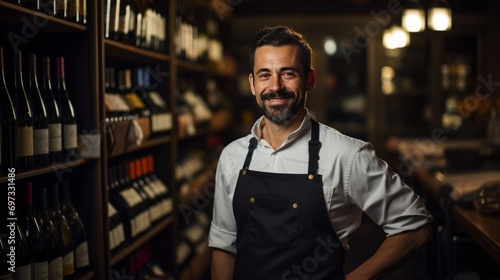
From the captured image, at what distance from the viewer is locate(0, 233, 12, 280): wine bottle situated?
1.72 m

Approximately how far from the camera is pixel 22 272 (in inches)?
70.8

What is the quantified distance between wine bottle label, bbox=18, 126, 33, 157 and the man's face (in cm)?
76

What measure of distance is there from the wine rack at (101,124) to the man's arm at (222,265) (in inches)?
24.2

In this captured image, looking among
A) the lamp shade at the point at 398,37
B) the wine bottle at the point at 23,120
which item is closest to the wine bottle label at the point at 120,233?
the wine bottle at the point at 23,120

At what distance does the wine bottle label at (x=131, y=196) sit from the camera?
2697 mm

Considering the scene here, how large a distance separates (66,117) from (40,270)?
24.3 inches

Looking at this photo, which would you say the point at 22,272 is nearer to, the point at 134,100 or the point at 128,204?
the point at 128,204

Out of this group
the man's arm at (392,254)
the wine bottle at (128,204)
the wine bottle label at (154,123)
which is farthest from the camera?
the wine bottle label at (154,123)

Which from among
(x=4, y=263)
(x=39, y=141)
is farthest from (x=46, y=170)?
(x=4, y=263)

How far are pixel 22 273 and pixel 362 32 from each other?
457cm

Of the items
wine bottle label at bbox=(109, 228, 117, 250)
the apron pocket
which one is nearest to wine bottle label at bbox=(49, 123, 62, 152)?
wine bottle label at bbox=(109, 228, 117, 250)

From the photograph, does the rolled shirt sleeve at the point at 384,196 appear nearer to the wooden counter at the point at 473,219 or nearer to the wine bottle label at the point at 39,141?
the wooden counter at the point at 473,219

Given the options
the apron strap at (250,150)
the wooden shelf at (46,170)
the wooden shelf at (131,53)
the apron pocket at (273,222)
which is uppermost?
the wooden shelf at (131,53)

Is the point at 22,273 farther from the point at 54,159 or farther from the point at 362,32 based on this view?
the point at 362,32
